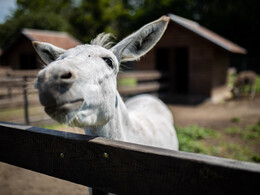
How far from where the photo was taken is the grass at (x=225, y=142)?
176 inches

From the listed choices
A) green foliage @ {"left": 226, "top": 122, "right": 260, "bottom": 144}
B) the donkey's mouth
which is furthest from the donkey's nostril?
green foliage @ {"left": 226, "top": 122, "right": 260, "bottom": 144}

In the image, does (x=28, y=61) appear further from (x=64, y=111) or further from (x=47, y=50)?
(x=64, y=111)

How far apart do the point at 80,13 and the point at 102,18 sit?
515cm

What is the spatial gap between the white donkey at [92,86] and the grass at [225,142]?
2.47m

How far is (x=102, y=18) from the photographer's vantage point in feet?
116

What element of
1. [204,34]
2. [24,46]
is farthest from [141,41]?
[24,46]

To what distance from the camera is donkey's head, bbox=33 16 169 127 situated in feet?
3.31

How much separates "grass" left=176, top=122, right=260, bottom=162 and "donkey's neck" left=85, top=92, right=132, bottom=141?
9.47 feet

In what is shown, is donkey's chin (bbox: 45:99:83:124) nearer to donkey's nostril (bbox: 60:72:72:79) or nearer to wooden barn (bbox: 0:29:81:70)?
donkey's nostril (bbox: 60:72:72:79)

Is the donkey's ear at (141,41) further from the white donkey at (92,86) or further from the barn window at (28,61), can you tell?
the barn window at (28,61)

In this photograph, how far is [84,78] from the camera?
119 centimetres

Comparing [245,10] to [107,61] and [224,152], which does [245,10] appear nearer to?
[224,152]

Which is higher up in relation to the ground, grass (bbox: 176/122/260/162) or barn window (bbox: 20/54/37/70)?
barn window (bbox: 20/54/37/70)

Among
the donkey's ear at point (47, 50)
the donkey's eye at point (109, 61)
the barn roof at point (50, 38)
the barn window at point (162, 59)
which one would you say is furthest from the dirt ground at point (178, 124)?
the barn roof at point (50, 38)
